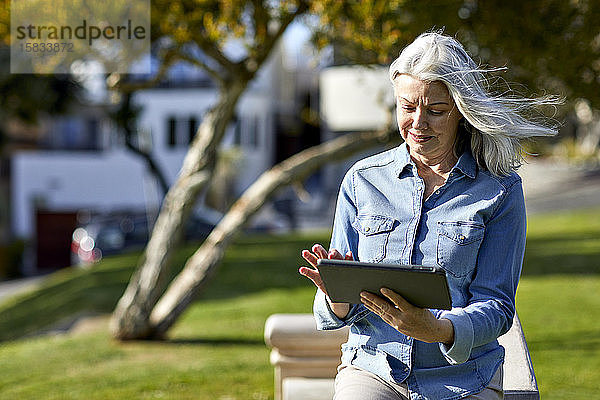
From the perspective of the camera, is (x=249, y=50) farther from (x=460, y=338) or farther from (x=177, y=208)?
(x=460, y=338)

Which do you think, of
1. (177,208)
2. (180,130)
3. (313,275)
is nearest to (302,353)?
(313,275)

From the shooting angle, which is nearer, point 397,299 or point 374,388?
point 397,299

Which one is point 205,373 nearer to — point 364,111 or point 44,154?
point 364,111

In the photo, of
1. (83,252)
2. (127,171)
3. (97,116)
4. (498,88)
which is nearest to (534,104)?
(498,88)

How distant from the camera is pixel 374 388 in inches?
101

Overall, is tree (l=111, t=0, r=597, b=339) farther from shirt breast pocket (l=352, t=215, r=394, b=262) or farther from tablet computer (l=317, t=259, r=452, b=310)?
tablet computer (l=317, t=259, r=452, b=310)

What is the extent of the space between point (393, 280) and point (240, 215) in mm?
4968

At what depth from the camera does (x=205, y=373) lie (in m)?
6.43

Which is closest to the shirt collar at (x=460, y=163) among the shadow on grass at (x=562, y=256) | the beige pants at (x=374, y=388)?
the beige pants at (x=374, y=388)

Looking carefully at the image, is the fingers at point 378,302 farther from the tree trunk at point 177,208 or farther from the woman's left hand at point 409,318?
the tree trunk at point 177,208

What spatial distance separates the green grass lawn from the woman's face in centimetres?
354

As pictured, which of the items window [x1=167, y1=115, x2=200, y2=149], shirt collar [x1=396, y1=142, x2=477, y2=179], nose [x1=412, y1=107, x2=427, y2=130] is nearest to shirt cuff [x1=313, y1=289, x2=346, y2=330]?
shirt collar [x1=396, y1=142, x2=477, y2=179]

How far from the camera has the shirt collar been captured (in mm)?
2641

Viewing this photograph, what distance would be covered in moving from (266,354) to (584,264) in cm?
568
